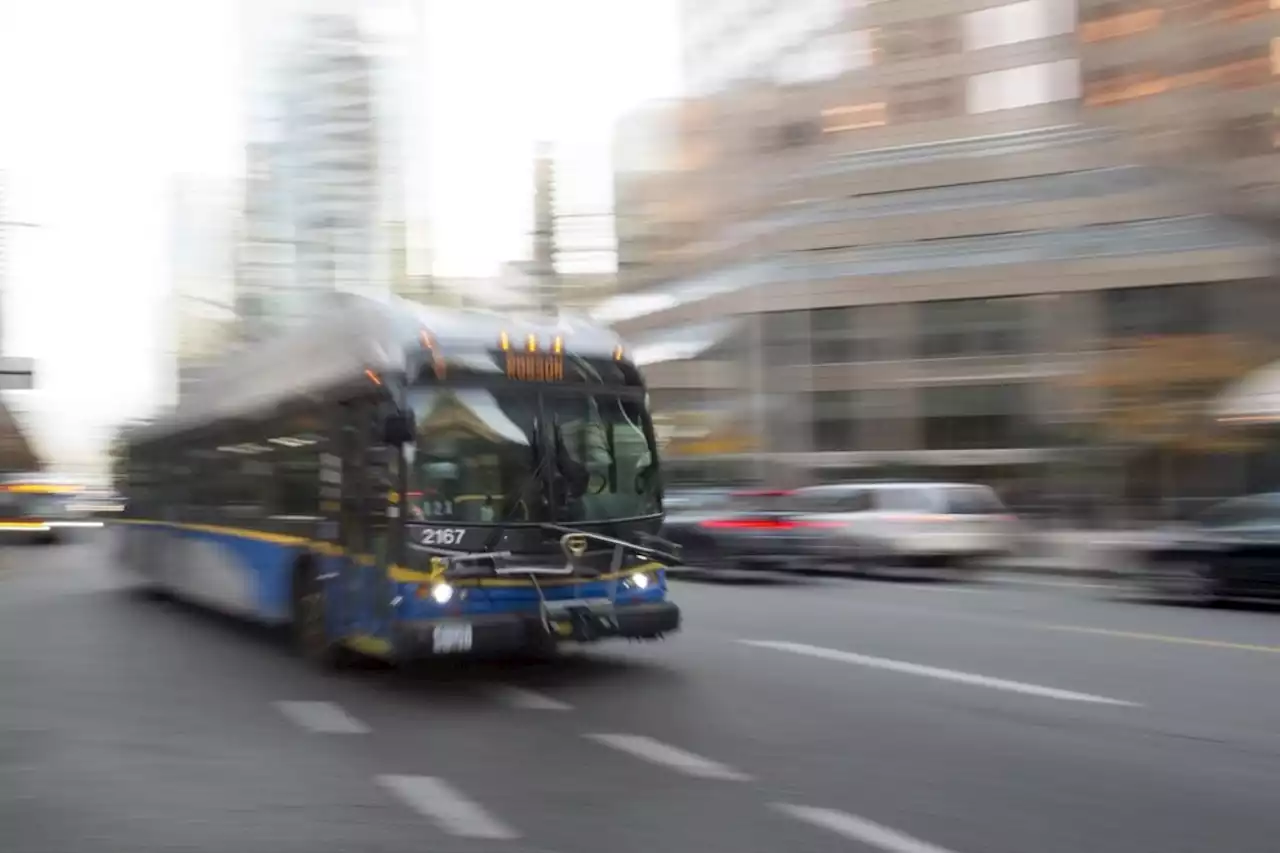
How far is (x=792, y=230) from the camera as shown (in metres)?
58.5

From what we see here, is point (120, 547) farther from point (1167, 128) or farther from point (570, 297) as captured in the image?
point (570, 297)

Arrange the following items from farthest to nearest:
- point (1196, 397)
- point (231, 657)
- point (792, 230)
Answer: point (792, 230) → point (1196, 397) → point (231, 657)

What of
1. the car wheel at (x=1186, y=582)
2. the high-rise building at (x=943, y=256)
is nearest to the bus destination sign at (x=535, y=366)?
the car wheel at (x=1186, y=582)

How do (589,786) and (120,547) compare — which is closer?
(589,786)

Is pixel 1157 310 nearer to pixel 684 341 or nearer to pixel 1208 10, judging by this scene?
pixel 1208 10

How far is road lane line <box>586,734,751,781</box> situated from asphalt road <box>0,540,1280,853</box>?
0.11 ft

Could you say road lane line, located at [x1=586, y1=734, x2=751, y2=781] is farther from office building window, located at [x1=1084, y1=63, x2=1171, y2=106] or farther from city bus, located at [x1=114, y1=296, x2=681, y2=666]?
office building window, located at [x1=1084, y1=63, x2=1171, y2=106]

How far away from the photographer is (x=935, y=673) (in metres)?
11.2

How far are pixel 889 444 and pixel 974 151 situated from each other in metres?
10.9

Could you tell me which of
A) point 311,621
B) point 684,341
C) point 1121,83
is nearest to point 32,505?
point 311,621

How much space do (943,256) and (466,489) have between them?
153 feet

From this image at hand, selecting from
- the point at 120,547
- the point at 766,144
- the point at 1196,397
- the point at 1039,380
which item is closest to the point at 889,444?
the point at 1039,380

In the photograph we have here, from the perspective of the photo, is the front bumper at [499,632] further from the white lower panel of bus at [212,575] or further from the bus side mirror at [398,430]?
the white lower panel of bus at [212,575]

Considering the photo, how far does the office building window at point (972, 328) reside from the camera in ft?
176
